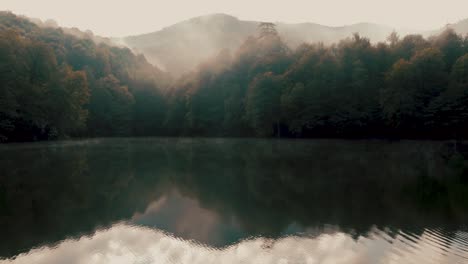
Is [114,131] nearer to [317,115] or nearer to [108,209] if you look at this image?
[317,115]

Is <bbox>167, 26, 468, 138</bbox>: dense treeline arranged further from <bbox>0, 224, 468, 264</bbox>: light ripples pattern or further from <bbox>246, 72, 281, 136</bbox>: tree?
<bbox>0, 224, 468, 264</bbox>: light ripples pattern

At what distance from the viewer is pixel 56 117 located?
61.2 m

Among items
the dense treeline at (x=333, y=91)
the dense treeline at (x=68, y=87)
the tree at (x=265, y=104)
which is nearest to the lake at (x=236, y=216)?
the dense treeline at (x=333, y=91)

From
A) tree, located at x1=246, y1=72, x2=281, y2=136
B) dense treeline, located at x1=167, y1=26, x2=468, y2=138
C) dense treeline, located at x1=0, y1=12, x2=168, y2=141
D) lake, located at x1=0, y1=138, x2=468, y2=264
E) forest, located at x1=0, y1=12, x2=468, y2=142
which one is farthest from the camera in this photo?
tree, located at x1=246, y1=72, x2=281, y2=136

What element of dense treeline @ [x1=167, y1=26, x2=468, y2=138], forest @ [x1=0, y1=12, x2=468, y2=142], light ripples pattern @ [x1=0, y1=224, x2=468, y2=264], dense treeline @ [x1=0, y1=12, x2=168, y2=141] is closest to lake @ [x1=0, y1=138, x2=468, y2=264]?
light ripples pattern @ [x1=0, y1=224, x2=468, y2=264]

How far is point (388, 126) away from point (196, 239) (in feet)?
161

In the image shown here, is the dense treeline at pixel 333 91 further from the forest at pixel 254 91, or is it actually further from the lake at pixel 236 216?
the lake at pixel 236 216

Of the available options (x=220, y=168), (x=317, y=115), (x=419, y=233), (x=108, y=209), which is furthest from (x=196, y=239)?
(x=317, y=115)

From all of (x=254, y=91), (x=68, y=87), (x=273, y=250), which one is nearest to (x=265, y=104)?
(x=254, y=91)

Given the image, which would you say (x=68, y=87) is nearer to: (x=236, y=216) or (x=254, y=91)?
(x=254, y=91)

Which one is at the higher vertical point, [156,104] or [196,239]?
[196,239]

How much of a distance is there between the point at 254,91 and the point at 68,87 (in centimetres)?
3219

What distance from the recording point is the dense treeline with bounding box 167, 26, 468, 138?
4850 centimetres

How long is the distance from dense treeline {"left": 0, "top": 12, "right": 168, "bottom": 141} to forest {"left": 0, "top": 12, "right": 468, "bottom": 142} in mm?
220
